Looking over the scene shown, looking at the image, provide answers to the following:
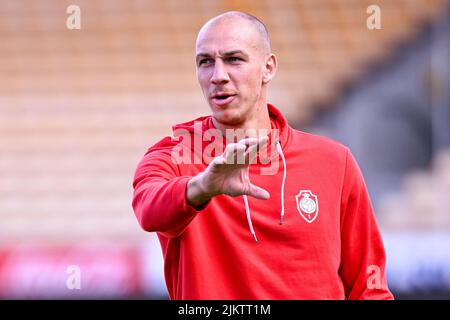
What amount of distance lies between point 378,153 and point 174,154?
147 inches

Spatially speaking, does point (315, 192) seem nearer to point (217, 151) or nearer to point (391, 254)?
point (217, 151)

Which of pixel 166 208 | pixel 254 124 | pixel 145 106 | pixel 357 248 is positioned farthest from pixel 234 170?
pixel 145 106

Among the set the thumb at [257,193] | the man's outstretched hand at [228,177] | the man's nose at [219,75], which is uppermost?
the man's nose at [219,75]

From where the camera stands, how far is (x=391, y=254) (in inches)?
207

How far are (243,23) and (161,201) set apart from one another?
519 millimetres

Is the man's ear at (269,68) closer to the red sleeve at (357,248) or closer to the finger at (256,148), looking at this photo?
the red sleeve at (357,248)

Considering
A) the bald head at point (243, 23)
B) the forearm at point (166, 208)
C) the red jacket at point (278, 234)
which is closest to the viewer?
the forearm at point (166, 208)

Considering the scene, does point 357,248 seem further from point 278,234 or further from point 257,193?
point 257,193

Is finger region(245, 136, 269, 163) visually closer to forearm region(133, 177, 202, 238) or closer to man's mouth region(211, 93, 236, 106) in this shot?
forearm region(133, 177, 202, 238)

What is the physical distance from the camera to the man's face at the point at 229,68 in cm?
221

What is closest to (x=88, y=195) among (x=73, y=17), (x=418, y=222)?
(x=73, y=17)

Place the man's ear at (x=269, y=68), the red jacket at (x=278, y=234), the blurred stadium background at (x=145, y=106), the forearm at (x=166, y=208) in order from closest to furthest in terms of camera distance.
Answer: the forearm at (x=166, y=208) < the red jacket at (x=278, y=234) < the man's ear at (x=269, y=68) < the blurred stadium background at (x=145, y=106)

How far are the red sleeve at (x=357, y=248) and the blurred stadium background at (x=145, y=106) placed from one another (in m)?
3.07

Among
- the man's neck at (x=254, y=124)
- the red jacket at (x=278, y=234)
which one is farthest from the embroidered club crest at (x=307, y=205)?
the man's neck at (x=254, y=124)
